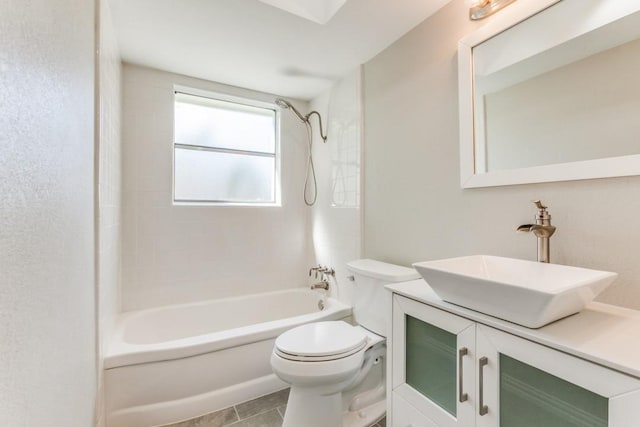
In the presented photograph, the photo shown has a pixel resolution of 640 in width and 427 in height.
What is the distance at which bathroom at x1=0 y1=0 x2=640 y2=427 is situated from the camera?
0.62 meters

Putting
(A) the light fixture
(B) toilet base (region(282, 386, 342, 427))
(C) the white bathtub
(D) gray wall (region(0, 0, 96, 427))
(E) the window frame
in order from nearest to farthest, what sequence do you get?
1. (D) gray wall (region(0, 0, 96, 427))
2. (A) the light fixture
3. (B) toilet base (region(282, 386, 342, 427))
4. (C) the white bathtub
5. (E) the window frame

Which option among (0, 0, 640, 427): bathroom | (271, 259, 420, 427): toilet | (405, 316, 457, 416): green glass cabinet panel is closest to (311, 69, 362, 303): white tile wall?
(0, 0, 640, 427): bathroom

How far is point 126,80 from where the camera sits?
216 cm

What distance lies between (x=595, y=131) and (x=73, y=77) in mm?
1828

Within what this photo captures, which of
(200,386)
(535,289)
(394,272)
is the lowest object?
(200,386)

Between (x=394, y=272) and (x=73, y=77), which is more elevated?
(x=73, y=77)

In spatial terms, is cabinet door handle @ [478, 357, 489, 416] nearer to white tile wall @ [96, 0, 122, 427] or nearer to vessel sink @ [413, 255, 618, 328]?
vessel sink @ [413, 255, 618, 328]

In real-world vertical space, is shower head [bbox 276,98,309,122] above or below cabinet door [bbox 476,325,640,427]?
above

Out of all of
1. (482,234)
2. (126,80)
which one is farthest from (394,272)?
(126,80)

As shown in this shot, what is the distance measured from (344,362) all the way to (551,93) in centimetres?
148

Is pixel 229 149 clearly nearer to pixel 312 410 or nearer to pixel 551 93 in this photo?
pixel 312 410

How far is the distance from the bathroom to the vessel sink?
0.17m

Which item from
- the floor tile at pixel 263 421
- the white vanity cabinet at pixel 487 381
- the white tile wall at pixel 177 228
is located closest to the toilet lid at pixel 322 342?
the white vanity cabinet at pixel 487 381

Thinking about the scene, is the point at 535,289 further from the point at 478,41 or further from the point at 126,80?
the point at 126,80
